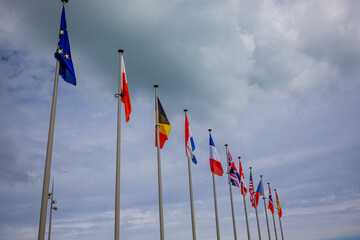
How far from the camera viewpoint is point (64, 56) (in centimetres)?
1195

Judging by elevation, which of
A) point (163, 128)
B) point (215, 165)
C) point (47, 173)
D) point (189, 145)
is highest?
point (163, 128)

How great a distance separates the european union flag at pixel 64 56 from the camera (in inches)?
465

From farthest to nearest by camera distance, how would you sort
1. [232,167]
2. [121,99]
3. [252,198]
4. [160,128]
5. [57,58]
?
[252,198], [232,167], [160,128], [121,99], [57,58]

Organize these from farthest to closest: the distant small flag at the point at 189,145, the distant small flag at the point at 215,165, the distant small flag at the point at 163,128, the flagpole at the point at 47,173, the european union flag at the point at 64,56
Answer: the distant small flag at the point at 215,165
the distant small flag at the point at 189,145
the distant small flag at the point at 163,128
the european union flag at the point at 64,56
the flagpole at the point at 47,173

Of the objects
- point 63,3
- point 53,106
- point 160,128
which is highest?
point 63,3

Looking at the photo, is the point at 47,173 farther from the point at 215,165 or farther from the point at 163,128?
the point at 215,165

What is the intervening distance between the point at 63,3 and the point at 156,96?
7862mm

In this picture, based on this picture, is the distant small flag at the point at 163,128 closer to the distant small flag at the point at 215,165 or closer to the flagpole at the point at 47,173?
the distant small flag at the point at 215,165

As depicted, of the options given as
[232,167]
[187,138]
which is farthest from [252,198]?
[187,138]

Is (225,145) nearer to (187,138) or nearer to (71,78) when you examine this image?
(187,138)

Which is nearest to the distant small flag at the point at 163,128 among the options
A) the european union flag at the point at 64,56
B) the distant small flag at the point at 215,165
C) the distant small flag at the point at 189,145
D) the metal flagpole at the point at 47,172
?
the distant small flag at the point at 189,145

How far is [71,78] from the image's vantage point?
1254cm

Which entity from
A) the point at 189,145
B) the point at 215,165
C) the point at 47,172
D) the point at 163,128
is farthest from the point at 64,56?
the point at 215,165

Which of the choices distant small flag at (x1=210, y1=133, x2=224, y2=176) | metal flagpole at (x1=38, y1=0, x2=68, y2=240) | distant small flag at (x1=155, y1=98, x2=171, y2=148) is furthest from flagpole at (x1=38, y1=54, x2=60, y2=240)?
distant small flag at (x1=210, y1=133, x2=224, y2=176)
